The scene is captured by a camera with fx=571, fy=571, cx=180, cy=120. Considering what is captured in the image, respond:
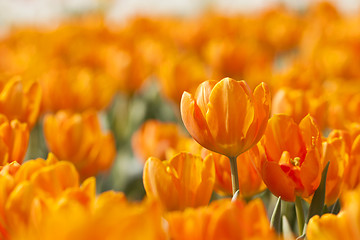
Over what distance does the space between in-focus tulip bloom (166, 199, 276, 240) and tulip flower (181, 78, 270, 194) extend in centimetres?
19

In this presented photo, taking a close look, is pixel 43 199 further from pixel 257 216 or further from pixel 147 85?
pixel 147 85

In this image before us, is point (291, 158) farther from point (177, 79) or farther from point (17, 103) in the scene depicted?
point (177, 79)

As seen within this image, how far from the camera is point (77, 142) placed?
988mm

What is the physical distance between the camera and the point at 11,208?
1.67 feet

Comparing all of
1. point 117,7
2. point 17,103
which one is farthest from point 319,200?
point 117,7

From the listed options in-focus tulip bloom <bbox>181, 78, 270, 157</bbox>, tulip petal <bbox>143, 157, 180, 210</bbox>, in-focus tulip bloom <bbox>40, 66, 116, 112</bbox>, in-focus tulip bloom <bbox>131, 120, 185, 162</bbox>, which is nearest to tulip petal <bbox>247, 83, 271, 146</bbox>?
in-focus tulip bloom <bbox>181, 78, 270, 157</bbox>

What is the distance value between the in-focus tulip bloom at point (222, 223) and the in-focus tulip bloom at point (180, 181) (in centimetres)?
15

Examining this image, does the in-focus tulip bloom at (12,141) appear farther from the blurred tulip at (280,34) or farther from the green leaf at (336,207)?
the blurred tulip at (280,34)

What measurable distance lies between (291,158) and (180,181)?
15 cm

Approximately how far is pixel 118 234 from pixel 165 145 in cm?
81

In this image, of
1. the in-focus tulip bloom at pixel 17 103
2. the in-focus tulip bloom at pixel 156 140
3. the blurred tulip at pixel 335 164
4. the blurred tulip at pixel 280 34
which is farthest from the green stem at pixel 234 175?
the blurred tulip at pixel 280 34

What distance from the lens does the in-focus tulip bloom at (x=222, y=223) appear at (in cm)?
45

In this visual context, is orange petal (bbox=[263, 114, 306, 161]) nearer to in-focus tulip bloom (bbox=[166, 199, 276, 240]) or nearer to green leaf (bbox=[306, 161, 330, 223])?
green leaf (bbox=[306, 161, 330, 223])

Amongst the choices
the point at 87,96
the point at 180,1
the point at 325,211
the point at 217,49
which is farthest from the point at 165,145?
the point at 180,1
